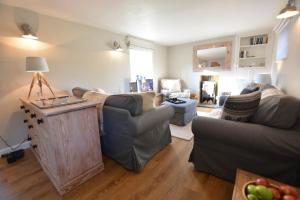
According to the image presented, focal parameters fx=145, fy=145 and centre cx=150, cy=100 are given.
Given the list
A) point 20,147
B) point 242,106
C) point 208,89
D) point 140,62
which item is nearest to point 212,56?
point 208,89

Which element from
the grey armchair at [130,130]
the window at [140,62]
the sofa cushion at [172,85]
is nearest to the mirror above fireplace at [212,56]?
the sofa cushion at [172,85]

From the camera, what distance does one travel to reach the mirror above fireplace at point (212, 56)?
4707mm

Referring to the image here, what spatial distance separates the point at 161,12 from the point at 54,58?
2172 mm

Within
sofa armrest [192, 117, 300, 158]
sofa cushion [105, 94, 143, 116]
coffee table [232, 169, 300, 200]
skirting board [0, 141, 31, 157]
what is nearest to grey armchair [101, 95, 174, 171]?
sofa cushion [105, 94, 143, 116]

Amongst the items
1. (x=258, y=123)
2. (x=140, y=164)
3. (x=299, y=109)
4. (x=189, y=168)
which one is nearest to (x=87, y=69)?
(x=140, y=164)

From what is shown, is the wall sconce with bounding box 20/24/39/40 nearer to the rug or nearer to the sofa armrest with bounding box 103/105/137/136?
the sofa armrest with bounding box 103/105/137/136

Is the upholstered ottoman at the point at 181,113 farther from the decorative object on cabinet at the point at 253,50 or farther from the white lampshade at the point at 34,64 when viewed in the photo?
the decorative object on cabinet at the point at 253,50

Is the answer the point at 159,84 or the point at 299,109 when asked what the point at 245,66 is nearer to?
the point at 159,84

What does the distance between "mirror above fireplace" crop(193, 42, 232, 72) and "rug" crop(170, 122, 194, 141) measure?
2.74 m

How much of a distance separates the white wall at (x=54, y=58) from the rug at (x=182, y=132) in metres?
1.96

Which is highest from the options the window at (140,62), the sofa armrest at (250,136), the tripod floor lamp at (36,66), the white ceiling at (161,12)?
the white ceiling at (161,12)

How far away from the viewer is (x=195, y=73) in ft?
17.8

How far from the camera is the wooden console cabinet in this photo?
1395mm

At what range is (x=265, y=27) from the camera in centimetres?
386
